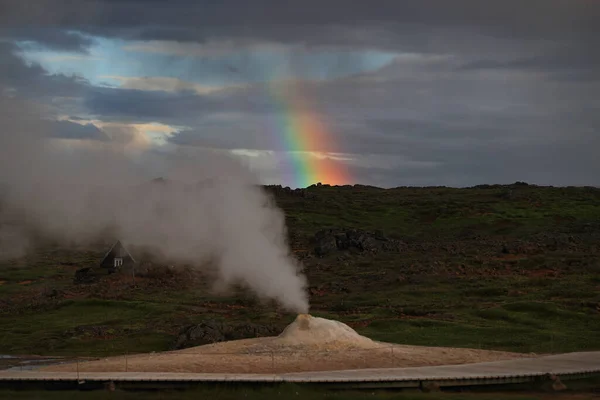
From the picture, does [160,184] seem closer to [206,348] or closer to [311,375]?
[206,348]

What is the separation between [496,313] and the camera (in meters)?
58.8

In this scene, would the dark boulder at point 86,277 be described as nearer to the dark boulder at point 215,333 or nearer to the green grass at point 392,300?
the green grass at point 392,300

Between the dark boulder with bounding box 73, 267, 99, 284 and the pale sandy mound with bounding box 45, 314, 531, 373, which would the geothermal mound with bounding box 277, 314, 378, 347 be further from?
the dark boulder with bounding box 73, 267, 99, 284

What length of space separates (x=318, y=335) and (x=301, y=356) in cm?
207

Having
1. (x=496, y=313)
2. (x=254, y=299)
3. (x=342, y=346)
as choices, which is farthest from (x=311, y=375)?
(x=254, y=299)

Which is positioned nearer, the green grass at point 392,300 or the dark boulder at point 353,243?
the green grass at point 392,300

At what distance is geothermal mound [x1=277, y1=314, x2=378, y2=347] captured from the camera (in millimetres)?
42031

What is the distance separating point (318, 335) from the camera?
4212 cm

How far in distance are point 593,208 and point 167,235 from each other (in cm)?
8941

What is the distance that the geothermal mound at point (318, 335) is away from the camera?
42.0 meters

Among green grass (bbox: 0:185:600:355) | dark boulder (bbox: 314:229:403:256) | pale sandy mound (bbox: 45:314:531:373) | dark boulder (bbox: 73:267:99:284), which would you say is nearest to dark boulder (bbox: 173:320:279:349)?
green grass (bbox: 0:185:600:355)

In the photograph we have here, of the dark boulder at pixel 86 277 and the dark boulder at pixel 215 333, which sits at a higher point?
the dark boulder at pixel 86 277

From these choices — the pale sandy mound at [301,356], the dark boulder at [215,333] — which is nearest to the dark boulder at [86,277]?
the dark boulder at [215,333]

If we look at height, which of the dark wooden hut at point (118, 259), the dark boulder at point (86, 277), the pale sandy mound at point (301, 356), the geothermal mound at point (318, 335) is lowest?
the pale sandy mound at point (301, 356)
